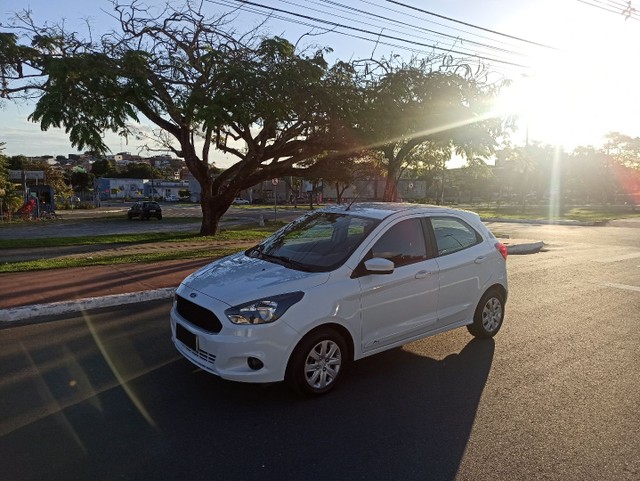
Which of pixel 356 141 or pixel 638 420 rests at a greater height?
pixel 356 141

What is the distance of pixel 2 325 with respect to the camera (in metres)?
6.36

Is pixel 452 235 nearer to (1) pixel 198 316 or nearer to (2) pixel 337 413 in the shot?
(2) pixel 337 413

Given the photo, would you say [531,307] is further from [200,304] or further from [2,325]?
[2,325]

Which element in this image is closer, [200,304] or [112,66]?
[200,304]

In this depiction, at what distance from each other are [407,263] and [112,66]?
39.7 feet

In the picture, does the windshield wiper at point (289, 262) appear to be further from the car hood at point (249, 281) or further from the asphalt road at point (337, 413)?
the asphalt road at point (337, 413)

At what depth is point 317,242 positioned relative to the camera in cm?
510

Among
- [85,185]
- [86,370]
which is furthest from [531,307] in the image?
[85,185]

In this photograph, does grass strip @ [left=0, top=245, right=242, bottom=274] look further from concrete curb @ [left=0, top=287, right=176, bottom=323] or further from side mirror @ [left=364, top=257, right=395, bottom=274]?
side mirror @ [left=364, top=257, right=395, bottom=274]

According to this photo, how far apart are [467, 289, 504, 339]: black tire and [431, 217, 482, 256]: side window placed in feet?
2.27

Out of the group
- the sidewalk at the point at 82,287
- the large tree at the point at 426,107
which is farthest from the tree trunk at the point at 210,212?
the sidewalk at the point at 82,287

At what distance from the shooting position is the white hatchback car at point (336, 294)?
3.96 metres

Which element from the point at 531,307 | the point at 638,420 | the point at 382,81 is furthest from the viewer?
the point at 382,81

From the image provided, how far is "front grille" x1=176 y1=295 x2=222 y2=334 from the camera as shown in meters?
4.03
